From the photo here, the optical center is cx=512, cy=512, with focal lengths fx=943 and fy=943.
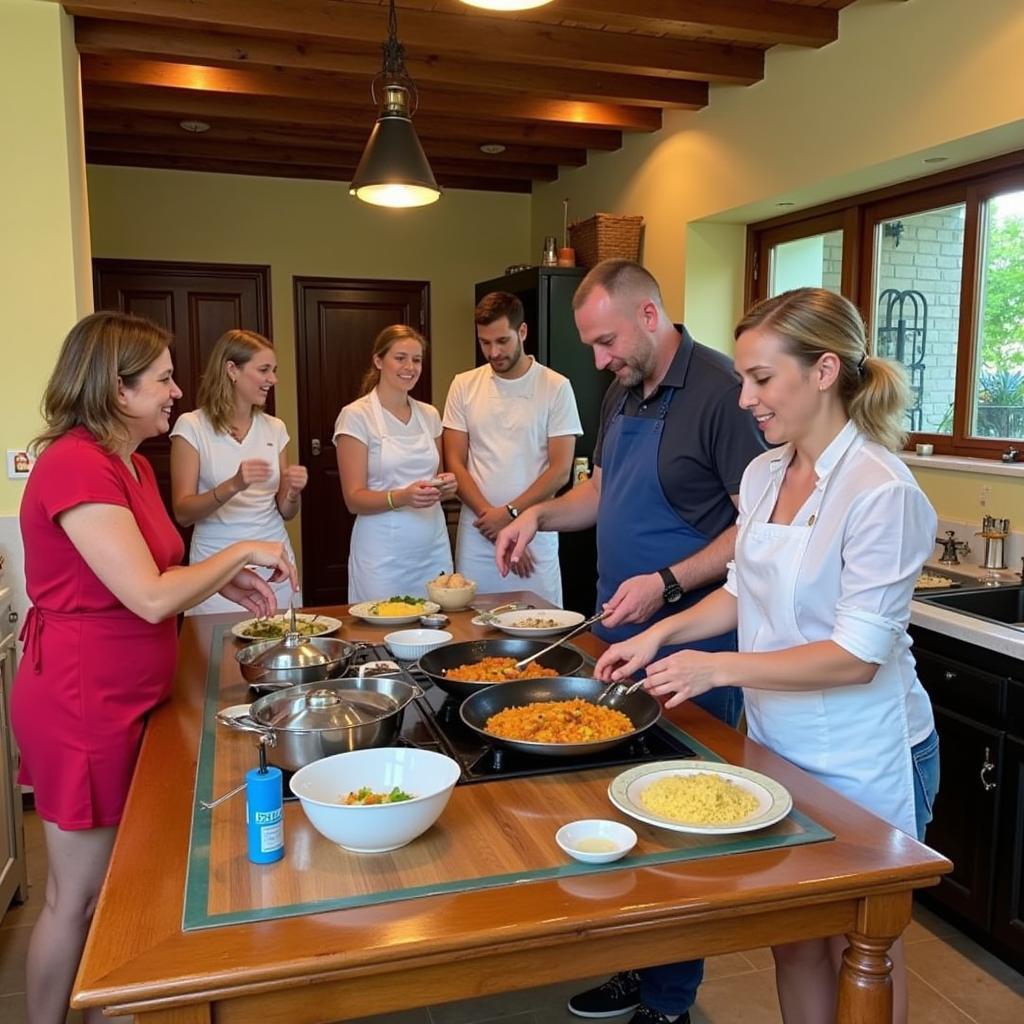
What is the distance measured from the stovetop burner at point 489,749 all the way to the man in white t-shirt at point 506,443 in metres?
1.64

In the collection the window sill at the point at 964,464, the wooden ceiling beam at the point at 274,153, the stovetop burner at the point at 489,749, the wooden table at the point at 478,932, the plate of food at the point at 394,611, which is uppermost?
the wooden ceiling beam at the point at 274,153

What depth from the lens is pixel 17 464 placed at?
3299mm

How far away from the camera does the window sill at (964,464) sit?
296cm

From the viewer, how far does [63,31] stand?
10.6 ft

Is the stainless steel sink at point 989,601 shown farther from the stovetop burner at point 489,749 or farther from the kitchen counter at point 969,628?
the stovetop burner at point 489,749

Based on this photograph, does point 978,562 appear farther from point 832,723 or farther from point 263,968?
point 263,968

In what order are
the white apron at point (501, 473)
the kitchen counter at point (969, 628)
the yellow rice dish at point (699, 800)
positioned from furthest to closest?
the white apron at point (501, 473), the kitchen counter at point (969, 628), the yellow rice dish at point (699, 800)

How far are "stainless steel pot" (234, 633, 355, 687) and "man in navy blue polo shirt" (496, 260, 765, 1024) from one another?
1.93 feet

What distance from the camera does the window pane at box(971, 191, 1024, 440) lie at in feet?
10.2

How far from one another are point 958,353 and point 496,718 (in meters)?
2.52

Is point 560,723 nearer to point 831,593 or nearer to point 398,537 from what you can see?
point 831,593

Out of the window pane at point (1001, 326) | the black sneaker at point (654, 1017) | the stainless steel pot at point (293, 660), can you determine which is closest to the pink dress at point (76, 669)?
the stainless steel pot at point (293, 660)

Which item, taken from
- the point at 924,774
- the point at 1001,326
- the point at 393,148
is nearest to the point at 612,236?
the point at 1001,326

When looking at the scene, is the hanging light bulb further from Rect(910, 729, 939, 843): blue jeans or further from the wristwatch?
Rect(910, 729, 939, 843): blue jeans
